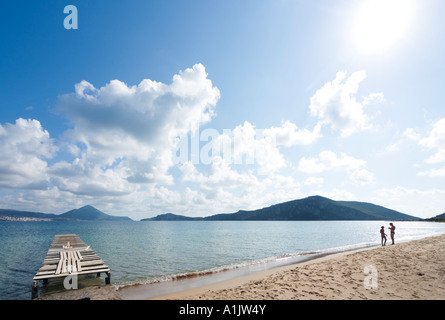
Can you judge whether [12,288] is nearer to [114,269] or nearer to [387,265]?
[114,269]

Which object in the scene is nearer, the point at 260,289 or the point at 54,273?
the point at 260,289

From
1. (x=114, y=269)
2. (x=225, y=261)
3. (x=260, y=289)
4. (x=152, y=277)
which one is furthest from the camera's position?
(x=225, y=261)

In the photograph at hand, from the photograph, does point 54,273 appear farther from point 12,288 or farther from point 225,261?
point 225,261

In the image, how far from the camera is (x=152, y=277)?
2144 cm

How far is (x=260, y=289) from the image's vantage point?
1315 cm
